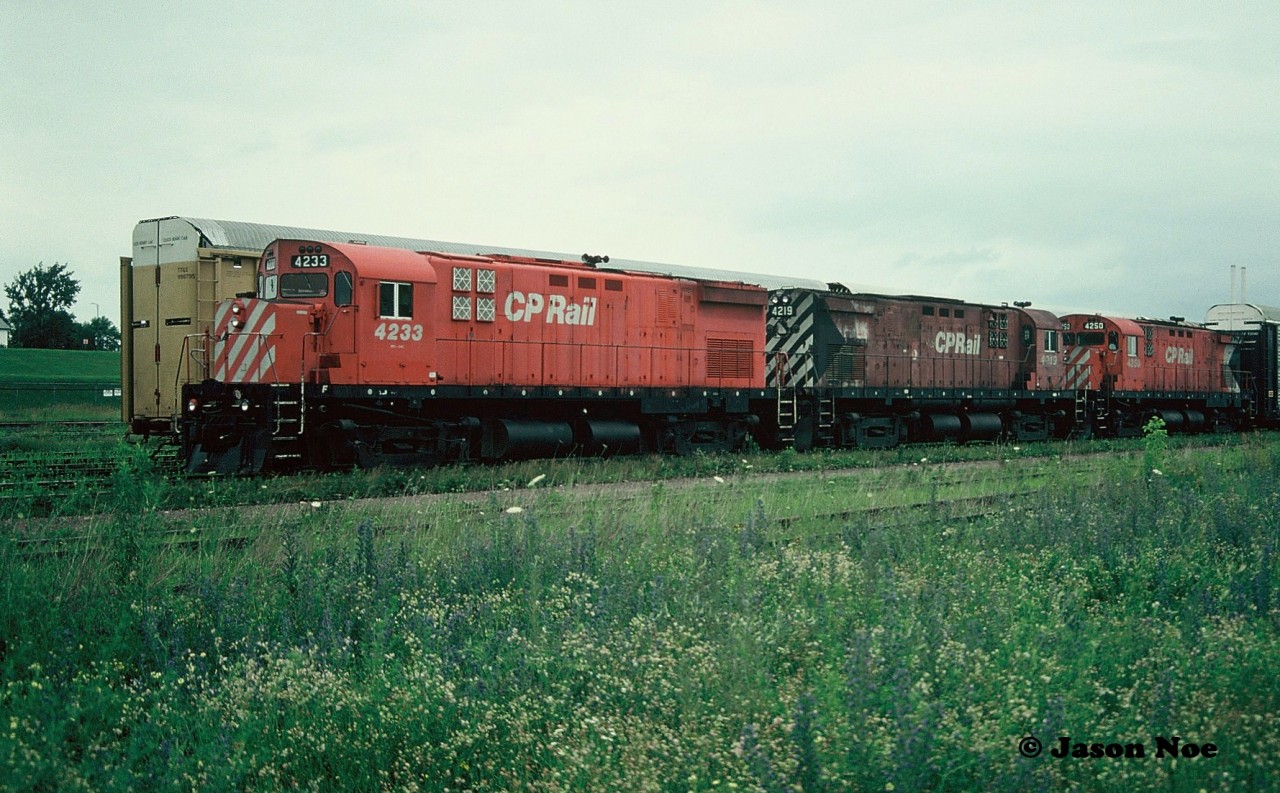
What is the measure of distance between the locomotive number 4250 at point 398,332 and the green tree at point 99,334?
74.4 metres

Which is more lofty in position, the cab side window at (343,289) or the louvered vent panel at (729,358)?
the cab side window at (343,289)

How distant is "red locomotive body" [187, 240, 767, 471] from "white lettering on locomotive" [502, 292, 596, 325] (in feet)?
0.09

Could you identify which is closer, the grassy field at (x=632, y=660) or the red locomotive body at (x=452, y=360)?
the grassy field at (x=632, y=660)

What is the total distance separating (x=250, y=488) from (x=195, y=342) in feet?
16.5

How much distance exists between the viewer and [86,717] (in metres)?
4.78

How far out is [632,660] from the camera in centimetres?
511

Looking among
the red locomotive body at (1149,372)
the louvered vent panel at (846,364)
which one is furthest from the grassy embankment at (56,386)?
the red locomotive body at (1149,372)

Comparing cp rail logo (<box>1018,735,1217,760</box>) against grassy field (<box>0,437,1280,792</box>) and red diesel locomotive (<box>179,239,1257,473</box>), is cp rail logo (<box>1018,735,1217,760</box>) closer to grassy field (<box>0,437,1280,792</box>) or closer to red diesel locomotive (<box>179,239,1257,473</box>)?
grassy field (<box>0,437,1280,792</box>)

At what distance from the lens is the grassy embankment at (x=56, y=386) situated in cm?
3518

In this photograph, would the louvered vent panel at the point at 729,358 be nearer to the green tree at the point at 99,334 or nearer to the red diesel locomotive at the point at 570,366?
the red diesel locomotive at the point at 570,366

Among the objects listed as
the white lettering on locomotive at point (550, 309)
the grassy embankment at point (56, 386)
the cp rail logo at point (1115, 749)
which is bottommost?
the cp rail logo at point (1115, 749)

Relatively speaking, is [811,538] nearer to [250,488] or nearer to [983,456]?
[250,488]

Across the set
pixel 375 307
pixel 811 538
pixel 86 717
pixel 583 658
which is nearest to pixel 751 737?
pixel 583 658

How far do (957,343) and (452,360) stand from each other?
14.1 meters
